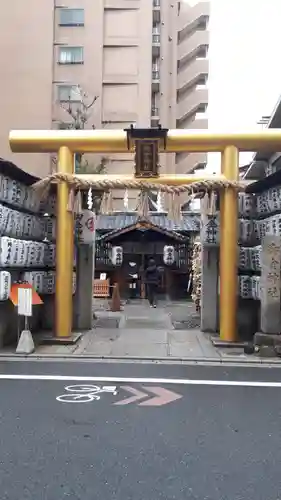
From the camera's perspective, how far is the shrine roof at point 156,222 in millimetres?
27297

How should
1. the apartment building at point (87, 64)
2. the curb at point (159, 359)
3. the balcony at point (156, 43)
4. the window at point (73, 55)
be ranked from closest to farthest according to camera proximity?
the curb at point (159, 359), the apartment building at point (87, 64), the window at point (73, 55), the balcony at point (156, 43)

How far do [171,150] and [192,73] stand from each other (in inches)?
1559

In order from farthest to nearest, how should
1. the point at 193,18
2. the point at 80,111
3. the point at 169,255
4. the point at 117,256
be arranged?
the point at 193,18 → the point at 80,111 → the point at 169,255 → the point at 117,256

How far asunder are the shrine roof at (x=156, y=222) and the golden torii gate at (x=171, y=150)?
13.4m

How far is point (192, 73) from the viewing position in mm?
49219

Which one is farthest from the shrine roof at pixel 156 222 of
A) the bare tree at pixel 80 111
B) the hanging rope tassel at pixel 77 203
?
the hanging rope tassel at pixel 77 203

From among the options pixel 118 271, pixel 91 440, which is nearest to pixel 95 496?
pixel 91 440

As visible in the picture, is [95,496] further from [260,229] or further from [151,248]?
[151,248]

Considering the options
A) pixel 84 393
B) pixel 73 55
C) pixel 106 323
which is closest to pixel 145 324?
pixel 106 323

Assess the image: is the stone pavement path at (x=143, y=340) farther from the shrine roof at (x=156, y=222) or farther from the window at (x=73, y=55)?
the window at (x=73, y=55)

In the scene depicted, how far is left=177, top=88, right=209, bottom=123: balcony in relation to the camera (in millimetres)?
48438

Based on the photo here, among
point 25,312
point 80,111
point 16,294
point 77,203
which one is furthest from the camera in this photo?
point 80,111

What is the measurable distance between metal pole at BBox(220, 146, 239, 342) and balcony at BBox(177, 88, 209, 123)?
37944mm

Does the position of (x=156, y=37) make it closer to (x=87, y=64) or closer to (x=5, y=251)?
(x=87, y=64)
